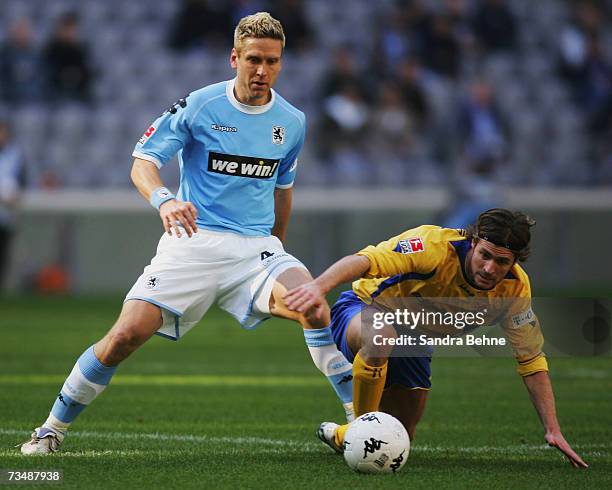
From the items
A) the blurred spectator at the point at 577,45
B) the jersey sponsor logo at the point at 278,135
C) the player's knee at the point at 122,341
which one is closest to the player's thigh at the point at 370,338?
the jersey sponsor logo at the point at 278,135

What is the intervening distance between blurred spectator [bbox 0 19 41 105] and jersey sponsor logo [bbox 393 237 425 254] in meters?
13.6

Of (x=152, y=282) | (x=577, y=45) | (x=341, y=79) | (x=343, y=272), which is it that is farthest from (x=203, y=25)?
(x=343, y=272)

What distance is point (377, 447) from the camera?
5473 millimetres

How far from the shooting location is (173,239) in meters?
6.09

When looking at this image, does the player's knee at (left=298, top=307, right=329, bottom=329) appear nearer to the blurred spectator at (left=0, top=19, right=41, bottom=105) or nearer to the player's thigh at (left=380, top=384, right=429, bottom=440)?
the player's thigh at (left=380, top=384, right=429, bottom=440)

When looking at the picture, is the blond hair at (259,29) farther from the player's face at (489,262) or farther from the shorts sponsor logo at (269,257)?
the player's face at (489,262)

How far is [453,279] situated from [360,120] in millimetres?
12343

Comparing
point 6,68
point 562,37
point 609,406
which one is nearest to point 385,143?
point 562,37

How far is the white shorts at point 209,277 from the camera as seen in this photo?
5.91 m

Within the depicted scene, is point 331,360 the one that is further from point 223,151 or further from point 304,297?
point 223,151

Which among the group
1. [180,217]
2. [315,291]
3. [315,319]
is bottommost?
[315,319]

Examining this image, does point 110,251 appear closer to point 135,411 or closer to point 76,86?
point 76,86

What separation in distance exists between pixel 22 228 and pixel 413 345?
1158cm

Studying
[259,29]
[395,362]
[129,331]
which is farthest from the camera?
[395,362]
